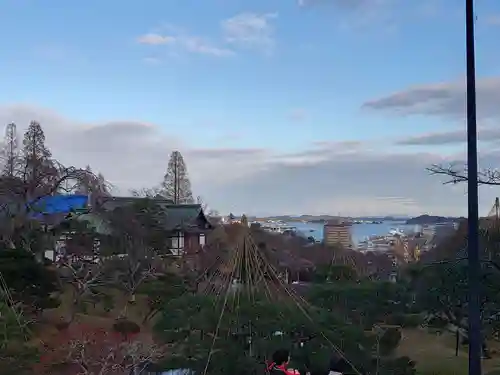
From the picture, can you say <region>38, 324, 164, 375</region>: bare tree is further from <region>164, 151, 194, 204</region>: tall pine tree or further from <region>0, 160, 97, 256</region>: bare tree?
<region>164, 151, 194, 204</region>: tall pine tree

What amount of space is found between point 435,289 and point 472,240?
5.67 metres

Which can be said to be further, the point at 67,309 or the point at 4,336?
the point at 67,309

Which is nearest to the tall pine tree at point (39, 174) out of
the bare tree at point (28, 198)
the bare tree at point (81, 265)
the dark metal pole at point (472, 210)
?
the bare tree at point (28, 198)

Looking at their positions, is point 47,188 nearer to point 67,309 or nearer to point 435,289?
point 67,309

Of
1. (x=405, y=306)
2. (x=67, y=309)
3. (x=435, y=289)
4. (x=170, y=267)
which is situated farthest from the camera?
(x=170, y=267)

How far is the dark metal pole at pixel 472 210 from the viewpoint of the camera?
2.49 m

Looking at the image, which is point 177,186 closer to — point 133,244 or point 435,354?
point 133,244

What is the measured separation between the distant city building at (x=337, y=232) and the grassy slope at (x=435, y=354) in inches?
281

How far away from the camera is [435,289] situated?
25.7 ft

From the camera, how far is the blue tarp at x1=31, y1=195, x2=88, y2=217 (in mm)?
10352

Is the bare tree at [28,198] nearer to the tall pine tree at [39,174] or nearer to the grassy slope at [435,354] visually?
the tall pine tree at [39,174]

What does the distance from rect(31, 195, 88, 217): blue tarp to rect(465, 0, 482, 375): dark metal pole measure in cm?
877

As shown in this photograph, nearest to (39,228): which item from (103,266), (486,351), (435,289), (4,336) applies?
(103,266)

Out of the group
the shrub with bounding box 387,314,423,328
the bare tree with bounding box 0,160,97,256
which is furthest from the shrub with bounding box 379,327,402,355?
the bare tree with bounding box 0,160,97,256
